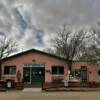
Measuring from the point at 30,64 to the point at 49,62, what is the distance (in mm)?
2450

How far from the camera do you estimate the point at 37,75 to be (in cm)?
4016

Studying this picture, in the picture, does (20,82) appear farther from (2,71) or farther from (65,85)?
(65,85)

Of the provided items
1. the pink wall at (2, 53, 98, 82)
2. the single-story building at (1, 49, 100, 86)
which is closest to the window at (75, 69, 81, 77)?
the single-story building at (1, 49, 100, 86)

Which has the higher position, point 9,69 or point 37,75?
point 9,69

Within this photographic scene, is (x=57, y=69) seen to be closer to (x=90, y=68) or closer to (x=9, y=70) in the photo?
(x=90, y=68)

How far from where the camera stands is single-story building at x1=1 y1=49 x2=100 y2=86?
39844 mm

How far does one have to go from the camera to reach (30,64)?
40.5 m

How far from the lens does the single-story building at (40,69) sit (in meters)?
39.8

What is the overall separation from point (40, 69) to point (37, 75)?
894 millimetres

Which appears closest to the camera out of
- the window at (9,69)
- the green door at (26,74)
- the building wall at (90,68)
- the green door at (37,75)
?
the green door at (37,75)

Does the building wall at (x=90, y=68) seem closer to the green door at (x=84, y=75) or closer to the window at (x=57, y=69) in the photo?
the green door at (x=84, y=75)
